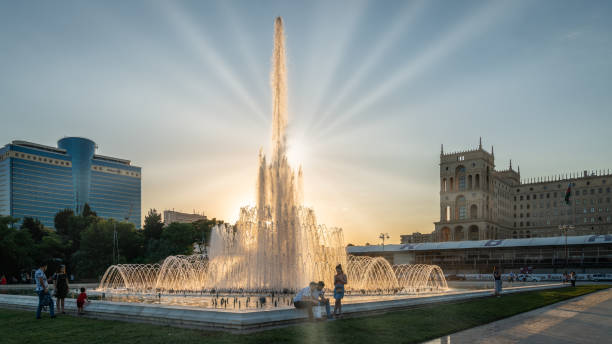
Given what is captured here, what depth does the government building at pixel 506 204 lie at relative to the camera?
371ft

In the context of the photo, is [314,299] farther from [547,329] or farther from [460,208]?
[460,208]

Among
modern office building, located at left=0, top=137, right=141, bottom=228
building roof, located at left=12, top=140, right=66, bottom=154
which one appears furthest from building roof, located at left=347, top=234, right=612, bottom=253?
building roof, located at left=12, top=140, right=66, bottom=154

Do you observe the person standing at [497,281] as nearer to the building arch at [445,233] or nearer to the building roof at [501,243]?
the building roof at [501,243]

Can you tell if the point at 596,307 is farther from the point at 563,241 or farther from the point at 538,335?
the point at 563,241

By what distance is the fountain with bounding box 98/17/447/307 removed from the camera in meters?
25.3

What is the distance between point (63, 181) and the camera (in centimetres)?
17188

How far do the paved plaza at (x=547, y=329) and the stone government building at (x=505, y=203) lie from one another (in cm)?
9604

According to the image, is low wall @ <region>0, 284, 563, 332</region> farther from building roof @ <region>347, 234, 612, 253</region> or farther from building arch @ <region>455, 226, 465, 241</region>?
building arch @ <region>455, 226, 465, 241</region>

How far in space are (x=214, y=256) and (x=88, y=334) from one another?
16.7 metres

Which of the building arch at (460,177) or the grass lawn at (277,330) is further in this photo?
the building arch at (460,177)

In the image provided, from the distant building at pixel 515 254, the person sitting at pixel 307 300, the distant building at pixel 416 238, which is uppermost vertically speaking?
the person sitting at pixel 307 300

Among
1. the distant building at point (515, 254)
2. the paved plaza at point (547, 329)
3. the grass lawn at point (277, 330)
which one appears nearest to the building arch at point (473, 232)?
the distant building at point (515, 254)

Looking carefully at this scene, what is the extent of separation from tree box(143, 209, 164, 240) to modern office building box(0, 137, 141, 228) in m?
106

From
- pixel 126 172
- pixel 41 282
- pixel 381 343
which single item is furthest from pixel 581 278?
pixel 126 172
